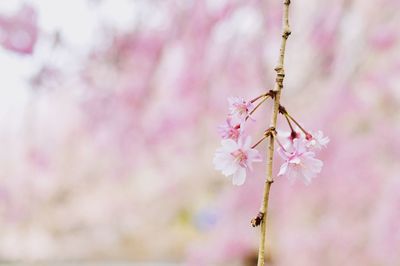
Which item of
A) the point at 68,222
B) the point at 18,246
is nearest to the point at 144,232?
the point at 68,222

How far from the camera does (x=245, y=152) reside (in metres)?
0.72

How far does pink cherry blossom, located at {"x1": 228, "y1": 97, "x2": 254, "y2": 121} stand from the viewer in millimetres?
735

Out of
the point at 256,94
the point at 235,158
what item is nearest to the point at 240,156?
the point at 235,158

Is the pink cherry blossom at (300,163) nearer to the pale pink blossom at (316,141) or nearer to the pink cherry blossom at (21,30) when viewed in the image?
the pale pink blossom at (316,141)

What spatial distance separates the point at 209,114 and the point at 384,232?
1.69 m

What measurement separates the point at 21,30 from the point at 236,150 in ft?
8.91

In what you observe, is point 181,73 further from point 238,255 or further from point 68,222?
point 68,222

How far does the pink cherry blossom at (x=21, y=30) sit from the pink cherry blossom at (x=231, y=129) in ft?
8.14

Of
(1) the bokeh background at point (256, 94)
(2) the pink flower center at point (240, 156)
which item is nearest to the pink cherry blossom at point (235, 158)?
(2) the pink flower center at point (240, 156)

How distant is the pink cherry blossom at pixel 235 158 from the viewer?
724mm

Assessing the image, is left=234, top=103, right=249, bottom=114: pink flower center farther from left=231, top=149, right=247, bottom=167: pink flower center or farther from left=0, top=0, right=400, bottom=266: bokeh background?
left=0, top=0, right=400, bottom=266: bokeh background

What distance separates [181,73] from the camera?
436cm

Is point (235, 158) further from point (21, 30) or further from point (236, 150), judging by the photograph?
point (21, 30)

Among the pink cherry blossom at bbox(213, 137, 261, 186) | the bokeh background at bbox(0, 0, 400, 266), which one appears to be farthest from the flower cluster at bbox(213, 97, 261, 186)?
the bokeh background at bbox(0, 0, 400, 266)
